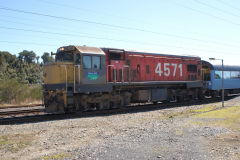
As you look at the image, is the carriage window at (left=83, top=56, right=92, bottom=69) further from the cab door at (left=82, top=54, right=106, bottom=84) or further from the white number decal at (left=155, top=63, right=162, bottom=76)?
the white number decal at (left=155, top=63, right=162, bottom=76)

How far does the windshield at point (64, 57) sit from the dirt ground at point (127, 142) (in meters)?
4.81

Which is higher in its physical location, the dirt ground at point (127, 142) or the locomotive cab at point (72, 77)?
the locomotive cab at point (72, 77)

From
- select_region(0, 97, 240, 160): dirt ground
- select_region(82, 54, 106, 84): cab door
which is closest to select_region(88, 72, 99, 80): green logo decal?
select_region(82, 54, 106, 84): cab door

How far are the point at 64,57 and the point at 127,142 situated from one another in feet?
27.3

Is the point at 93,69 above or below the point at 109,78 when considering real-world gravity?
above

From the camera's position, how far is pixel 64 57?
46.2 feet

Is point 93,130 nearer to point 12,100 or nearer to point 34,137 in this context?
point 34,137

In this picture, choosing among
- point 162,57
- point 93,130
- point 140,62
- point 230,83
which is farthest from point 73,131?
point 230,83

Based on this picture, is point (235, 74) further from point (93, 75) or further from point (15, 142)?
point (15, 142)

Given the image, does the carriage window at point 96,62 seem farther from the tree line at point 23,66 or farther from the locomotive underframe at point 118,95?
the tree line at point 23,66

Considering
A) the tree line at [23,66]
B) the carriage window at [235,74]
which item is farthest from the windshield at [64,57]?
the tree line at [23,66]

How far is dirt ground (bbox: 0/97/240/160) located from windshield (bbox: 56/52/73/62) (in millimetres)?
4809

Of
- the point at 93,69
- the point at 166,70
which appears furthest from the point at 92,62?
the point at 166,70

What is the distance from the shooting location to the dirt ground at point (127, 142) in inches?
234
